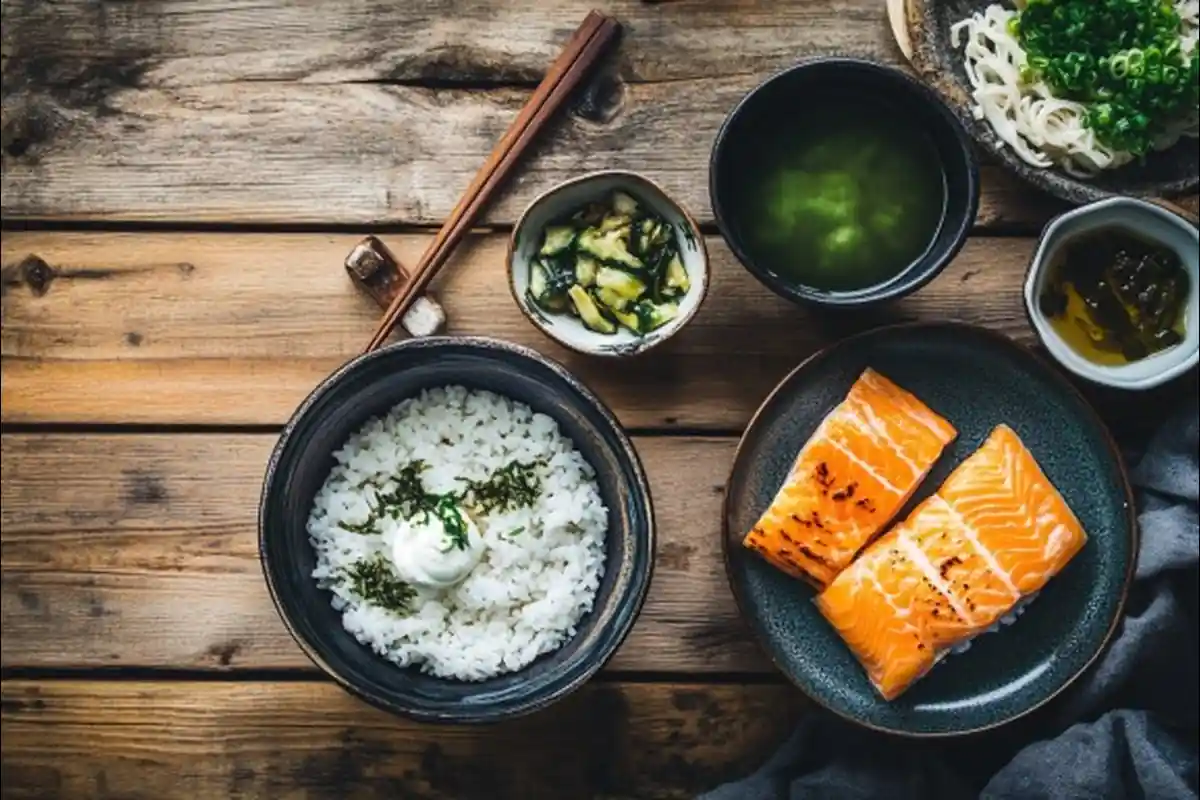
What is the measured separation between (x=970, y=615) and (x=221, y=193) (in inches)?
53.7

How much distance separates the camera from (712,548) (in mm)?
2586

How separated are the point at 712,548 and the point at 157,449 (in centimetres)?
92

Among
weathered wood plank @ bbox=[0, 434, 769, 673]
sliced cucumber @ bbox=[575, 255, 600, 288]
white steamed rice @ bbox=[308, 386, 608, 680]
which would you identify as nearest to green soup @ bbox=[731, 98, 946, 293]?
sliced cucumber @ bbox=[575, 255, 600, 288]

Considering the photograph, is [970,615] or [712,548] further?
[712,548]

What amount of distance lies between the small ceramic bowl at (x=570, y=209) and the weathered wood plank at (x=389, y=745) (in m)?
0.57

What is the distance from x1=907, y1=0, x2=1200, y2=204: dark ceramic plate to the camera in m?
2.50

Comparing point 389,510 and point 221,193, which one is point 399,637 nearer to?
point 389,510

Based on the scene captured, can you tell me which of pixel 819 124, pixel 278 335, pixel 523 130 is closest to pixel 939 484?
pixel 819 124

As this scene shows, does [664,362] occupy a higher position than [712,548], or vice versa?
[664,362]

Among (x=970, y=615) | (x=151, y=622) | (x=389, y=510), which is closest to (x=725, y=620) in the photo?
(x=970, y=615)

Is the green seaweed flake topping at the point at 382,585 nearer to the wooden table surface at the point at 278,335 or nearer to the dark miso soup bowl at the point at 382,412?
the dark miso soup bowl at the point at 382,412

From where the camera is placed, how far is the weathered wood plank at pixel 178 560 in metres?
2.59

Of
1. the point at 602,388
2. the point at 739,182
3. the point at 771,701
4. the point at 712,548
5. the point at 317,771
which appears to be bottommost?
the point at 317,771

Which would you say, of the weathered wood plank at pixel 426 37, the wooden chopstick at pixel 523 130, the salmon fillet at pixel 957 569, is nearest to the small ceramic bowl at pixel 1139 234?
the salmon fillet at pixel 957 569
